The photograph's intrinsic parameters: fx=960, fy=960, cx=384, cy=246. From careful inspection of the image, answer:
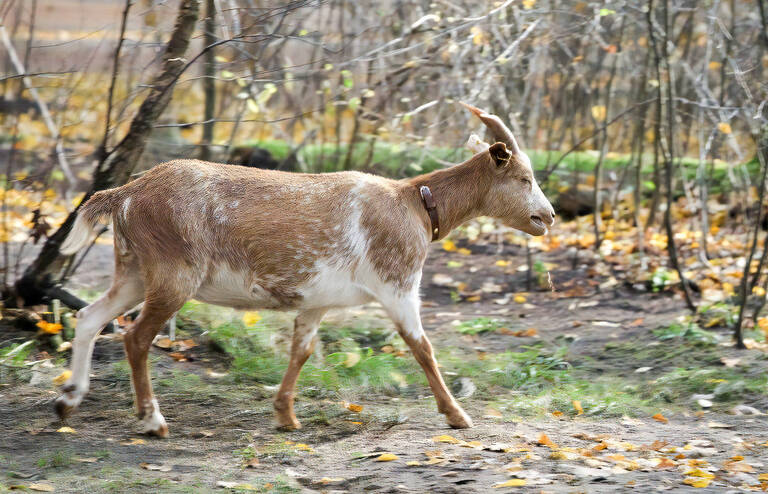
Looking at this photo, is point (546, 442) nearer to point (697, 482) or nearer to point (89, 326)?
point (697, 482)

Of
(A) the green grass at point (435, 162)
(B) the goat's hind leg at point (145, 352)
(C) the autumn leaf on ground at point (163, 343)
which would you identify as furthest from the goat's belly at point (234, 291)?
(A) the green grass at point (435, 162)

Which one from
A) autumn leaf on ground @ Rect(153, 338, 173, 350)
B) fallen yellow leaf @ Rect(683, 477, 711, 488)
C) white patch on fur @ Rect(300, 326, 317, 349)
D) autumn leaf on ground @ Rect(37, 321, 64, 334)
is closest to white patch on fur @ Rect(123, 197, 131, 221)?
white patch on fur @ Rect(300, 326, 317, 349)

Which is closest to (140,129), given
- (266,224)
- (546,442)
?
(266,224)

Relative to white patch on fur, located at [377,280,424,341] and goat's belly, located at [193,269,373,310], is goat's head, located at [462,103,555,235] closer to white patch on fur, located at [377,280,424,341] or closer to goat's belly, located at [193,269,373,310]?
Result: white patch on fur, located at [377,280,424,341]

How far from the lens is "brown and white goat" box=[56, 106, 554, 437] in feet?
17.5

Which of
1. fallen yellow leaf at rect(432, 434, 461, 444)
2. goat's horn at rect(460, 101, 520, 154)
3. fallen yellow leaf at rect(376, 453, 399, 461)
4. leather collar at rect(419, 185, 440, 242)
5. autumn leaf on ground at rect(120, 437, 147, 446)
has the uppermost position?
goat's horn at rect(460, 101, 520, 154)

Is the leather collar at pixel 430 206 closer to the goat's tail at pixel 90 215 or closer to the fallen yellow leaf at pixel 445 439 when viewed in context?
the fallen yellow leaf at pixel 445 439

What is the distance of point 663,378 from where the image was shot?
6727mm

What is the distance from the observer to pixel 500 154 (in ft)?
19.1

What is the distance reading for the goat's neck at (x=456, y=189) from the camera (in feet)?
19.5

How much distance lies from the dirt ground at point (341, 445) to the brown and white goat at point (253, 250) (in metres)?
0.27

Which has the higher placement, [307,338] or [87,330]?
[87,330]

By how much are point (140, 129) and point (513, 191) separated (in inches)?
102

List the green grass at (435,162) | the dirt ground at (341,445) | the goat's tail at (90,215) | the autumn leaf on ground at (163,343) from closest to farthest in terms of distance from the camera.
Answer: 1. the dirt ground at (341,445)
2. the goat's tail at (90,215)
3. the autumn leaf on ground at (163,343)
4. the green grass at (435,162)
